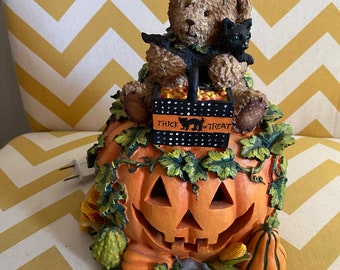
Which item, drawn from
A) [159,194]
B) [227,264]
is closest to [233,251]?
[227,264]

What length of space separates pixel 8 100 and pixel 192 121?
105 centimetres

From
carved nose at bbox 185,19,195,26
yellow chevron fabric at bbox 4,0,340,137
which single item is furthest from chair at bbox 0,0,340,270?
carved nose at bbox 185,19,195,26

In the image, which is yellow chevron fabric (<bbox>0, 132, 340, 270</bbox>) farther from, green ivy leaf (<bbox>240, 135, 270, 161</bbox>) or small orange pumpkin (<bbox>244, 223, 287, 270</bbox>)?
green ivy leaf (<bbox>240, 135, 270, 161</bbox>)

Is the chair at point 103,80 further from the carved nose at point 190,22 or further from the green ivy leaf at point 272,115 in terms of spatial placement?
the carved nose at point 190,22

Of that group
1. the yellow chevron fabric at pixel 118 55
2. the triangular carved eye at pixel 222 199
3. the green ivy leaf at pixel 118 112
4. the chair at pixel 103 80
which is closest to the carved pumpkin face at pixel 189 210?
the triangular carved eye at pixel 222 199

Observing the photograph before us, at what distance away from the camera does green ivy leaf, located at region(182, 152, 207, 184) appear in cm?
60

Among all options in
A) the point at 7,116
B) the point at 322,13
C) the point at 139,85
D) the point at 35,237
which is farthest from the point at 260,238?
the point at 7,116

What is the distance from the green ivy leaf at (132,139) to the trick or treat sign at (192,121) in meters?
0.03

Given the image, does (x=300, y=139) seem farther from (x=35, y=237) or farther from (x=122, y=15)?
(x=35, y=237)

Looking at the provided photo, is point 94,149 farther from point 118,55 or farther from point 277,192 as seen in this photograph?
point 118,55

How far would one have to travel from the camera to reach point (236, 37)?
601 millimetres

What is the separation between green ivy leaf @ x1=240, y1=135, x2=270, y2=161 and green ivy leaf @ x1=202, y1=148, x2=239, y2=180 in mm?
27

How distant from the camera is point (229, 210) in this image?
0.63m

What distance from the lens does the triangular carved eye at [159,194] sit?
63 cm
